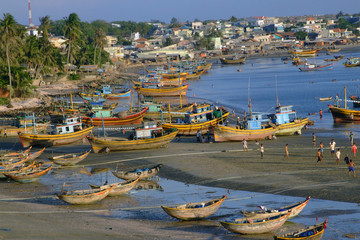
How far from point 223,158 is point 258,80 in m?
79.3

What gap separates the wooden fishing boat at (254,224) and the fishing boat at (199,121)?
1061 inches

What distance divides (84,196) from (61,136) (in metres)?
20.4

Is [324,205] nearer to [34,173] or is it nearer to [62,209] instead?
[62,209]

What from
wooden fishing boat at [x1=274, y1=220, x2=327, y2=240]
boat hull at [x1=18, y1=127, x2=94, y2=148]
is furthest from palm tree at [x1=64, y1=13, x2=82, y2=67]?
wooden fishing boat at [x1=274, y1=220, x2=327, y2=240]

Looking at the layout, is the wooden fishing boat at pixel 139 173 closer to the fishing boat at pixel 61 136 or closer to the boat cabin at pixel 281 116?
the fishing boat at pixel 61 136

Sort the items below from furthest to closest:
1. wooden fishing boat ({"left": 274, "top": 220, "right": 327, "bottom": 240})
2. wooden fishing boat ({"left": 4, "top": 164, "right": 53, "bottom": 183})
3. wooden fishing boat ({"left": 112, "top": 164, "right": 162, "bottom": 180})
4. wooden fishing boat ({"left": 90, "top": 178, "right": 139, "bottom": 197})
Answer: wooden fishing boat ({"left": 4, "top": 164, "right": 53, "bottom": 183}), wooden fishing boat ({"left": 112, "top": 164, "right": 162, "bottom": 180}), wooden fishing boat ({"left": 90, "top": 178, "right": 139, "bottom": 197}), wooden fishing boat ({"left": 274, "top": 220, "right": 327, "bottom": 240})

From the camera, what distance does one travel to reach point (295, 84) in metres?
106

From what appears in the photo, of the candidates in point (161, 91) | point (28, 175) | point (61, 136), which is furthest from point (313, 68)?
point (28, 175)

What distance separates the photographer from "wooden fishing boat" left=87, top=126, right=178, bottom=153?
45031 mm

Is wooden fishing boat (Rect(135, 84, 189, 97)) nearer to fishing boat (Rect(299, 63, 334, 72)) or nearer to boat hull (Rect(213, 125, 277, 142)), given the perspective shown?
boat hull (Rect(213, 125, 277, 142))

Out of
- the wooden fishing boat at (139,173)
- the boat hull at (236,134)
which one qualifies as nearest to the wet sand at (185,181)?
the boat hull at (236,134)

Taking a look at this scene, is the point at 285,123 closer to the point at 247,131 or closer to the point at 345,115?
the point at 247,131

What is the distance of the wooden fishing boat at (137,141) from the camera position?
45.0 m

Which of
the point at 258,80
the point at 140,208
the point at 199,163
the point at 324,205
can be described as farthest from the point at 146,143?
the point at 258,80
